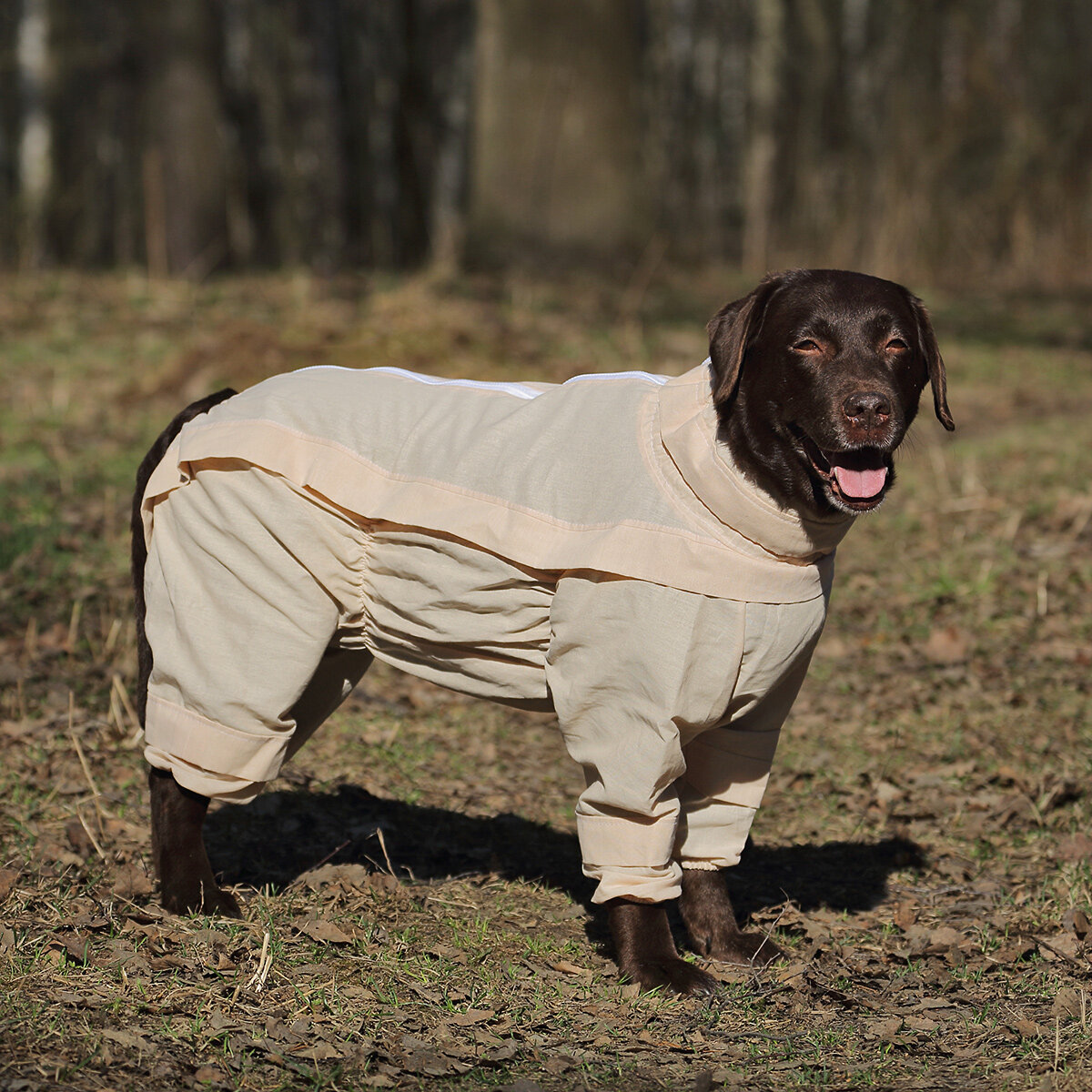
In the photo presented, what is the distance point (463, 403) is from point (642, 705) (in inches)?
37.2

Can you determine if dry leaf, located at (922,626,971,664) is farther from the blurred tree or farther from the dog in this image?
the blurred tree

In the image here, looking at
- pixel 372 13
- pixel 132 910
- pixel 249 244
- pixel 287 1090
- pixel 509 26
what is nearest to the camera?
pixel 287 1090

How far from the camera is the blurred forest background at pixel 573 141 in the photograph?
12734mm

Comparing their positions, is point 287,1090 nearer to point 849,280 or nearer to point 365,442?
point 365,442

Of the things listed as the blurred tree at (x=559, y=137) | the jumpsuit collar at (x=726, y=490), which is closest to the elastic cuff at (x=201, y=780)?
the jumpsuit collar at (x=726, y=490)

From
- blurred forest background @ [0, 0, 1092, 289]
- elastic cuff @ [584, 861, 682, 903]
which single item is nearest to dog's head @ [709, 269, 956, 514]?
elastic cuff @ [584, 861, 682, 903]

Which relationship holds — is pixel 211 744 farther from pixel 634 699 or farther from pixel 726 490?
pixel 726 490

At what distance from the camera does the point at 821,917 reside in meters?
4.12

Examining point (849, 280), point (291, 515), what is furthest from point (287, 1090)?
point (849, 280)

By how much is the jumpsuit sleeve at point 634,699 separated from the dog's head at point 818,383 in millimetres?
→ 372

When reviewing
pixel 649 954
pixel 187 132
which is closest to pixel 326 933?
pixel 649 954

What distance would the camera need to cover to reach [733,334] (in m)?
3.31

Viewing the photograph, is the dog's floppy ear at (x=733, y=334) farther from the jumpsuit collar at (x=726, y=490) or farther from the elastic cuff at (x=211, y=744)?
the elastic cuff at (x=211, y=744)

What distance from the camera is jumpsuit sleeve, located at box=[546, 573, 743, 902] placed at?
10.5 ft
